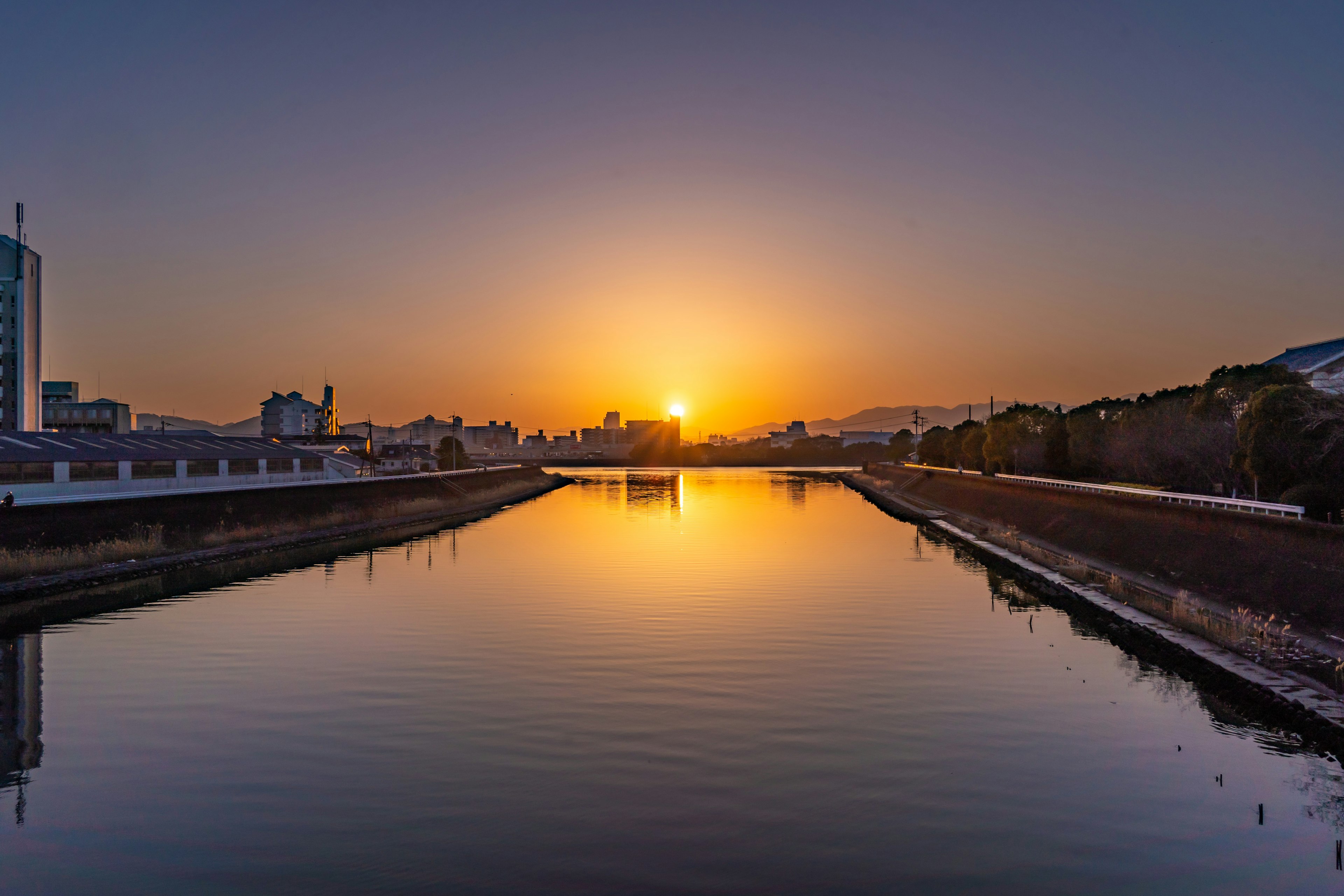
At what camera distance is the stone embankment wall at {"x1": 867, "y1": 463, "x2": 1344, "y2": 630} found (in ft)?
77.5

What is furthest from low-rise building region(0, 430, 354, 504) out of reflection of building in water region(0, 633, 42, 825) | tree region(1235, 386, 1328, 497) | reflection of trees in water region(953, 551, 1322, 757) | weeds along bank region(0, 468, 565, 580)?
tree region(1235, 386, 1328, 497)

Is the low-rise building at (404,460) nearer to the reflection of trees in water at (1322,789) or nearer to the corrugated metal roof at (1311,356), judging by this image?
the corrugated metal roof at (1311,356)

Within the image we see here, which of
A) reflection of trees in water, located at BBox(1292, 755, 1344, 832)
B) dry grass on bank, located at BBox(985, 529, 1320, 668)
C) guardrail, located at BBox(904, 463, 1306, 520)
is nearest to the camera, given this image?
reflection of trees in water, located at BBox(1292, 755, 1344, 832)

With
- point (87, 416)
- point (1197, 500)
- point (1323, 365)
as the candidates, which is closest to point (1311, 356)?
point (1323, 365)

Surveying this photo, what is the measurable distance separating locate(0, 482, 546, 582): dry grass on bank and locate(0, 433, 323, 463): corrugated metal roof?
13.8 m

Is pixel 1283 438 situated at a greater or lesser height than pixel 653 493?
greater

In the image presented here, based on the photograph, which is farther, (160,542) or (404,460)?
(404,460)

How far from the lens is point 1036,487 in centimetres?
6144

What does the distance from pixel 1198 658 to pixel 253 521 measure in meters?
46.4

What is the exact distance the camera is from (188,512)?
46062 millimetres

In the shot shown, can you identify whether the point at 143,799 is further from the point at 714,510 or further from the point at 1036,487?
the point at 714,510

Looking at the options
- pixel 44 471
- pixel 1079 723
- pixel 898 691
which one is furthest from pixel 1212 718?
pixel 44 471

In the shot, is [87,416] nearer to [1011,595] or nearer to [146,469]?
[146,469]

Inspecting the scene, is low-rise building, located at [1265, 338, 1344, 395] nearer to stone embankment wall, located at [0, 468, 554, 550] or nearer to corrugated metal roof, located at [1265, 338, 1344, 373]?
corrugated metal roof, located at [1265, 338, 1344, 373]
